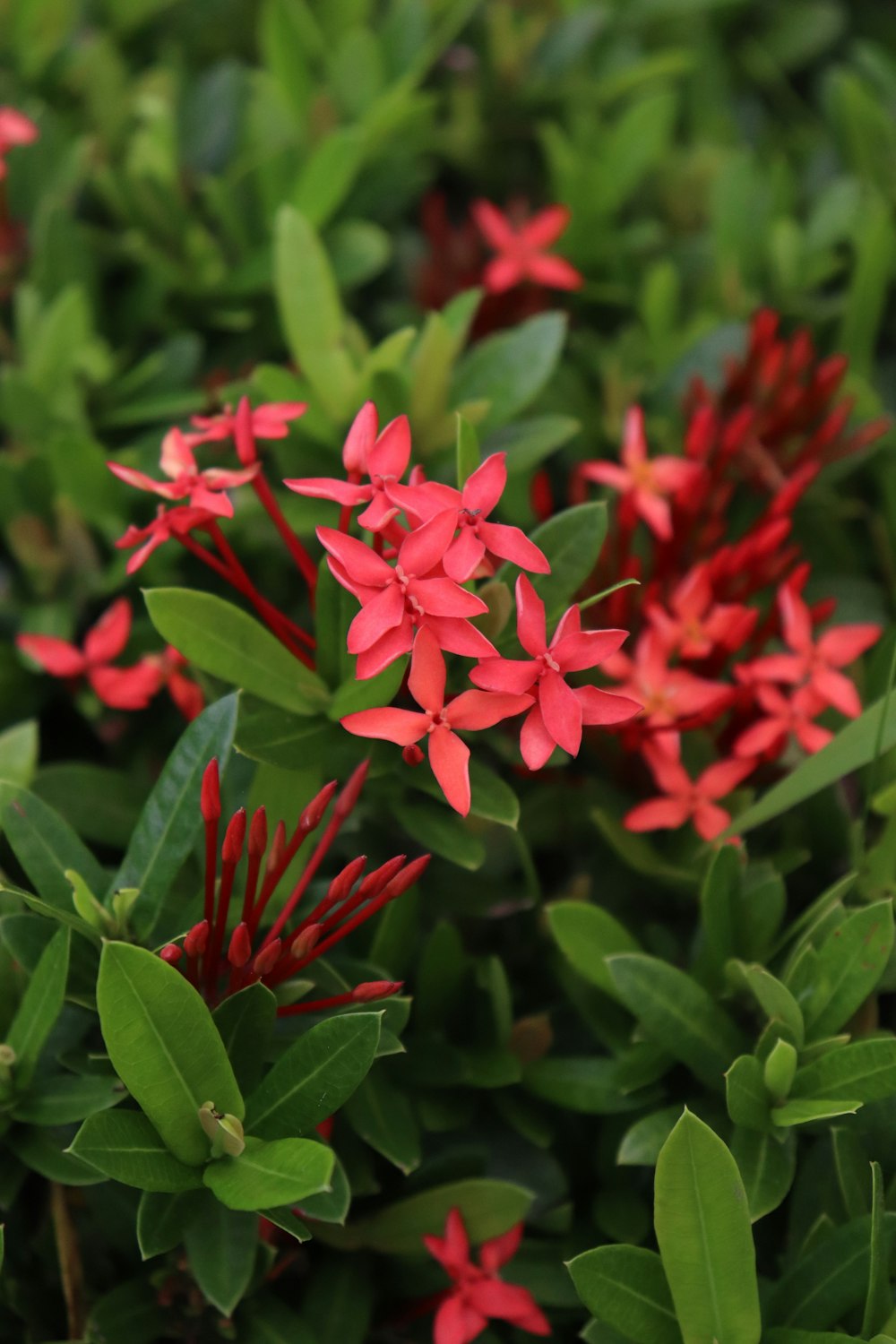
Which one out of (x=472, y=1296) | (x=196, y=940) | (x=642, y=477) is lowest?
(x=472, y=1296)

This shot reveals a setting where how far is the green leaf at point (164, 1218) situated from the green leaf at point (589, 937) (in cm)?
29

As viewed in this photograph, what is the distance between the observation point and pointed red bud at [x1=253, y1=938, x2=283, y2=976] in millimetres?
710

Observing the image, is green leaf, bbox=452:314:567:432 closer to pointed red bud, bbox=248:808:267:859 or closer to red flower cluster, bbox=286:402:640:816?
red flower cluster, bbox=286:402:640:816

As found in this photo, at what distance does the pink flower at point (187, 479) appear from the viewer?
78 cm

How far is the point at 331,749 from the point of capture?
850 mm

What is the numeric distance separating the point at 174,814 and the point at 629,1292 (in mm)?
398

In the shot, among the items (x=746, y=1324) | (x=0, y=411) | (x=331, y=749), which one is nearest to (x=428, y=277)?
(x=0, y=411)

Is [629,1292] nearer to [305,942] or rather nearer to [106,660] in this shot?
[305,942]

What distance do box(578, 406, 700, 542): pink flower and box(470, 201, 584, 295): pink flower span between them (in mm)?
262

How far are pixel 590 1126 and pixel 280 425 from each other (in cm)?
59

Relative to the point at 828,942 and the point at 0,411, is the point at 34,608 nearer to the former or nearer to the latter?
the point at 0,411

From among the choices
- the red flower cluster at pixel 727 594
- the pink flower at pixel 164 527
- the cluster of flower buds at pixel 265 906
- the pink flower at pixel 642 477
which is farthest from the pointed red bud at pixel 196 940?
the pink flower at pixel 642 477

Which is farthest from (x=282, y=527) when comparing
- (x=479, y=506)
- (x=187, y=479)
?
(x=479, y=506)

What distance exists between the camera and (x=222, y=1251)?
2.43 feet
